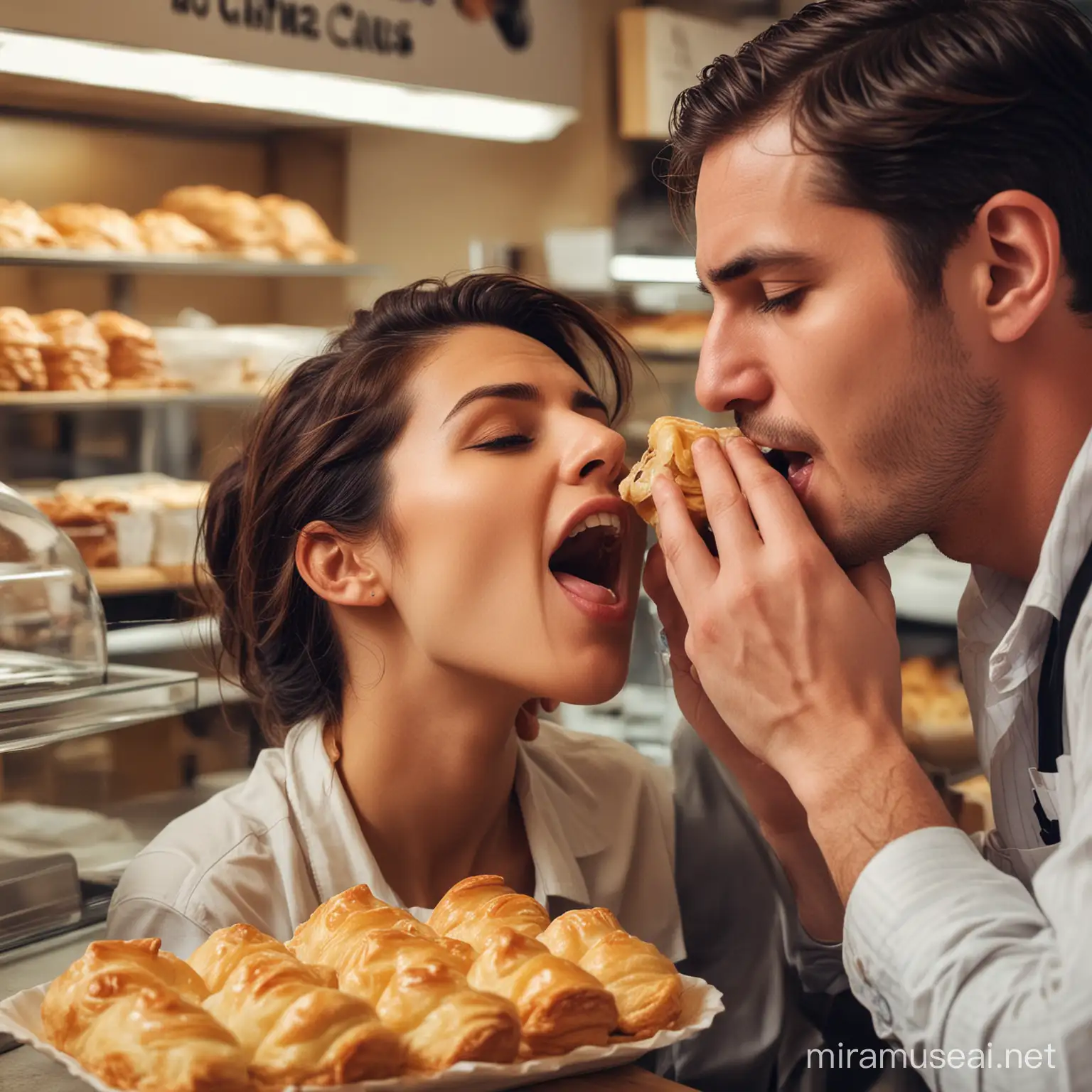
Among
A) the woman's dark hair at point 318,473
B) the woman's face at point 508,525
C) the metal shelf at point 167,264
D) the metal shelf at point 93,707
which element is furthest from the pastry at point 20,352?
the woman's face at point 508,525

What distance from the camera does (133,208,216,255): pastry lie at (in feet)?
11.9

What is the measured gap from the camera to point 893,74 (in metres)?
1.56

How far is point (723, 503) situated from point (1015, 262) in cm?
43

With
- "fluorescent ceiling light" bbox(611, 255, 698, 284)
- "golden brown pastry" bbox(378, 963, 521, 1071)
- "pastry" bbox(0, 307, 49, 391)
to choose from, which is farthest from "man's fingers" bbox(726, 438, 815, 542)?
"fluorescent ceiling light" bbox(611, 255, 698, 284)

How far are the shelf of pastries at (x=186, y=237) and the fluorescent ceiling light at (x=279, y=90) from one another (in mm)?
332

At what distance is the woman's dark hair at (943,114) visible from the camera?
1.53m

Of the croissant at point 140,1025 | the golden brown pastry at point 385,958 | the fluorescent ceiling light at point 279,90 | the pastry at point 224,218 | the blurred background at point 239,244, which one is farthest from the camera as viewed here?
the pastry at point 224,218

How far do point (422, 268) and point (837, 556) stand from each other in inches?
134

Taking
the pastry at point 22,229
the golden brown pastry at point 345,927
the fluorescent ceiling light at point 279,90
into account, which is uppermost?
the fluorescent ceiling light at point 279,90

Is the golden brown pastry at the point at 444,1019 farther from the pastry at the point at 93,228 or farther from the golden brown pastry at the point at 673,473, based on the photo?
the pastry at the point at 93,228

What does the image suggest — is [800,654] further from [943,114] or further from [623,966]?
[943,114]

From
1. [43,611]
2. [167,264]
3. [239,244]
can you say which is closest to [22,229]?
[167,264]

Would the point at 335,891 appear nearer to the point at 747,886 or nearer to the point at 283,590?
the point at 283,590

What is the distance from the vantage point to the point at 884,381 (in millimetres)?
1537
